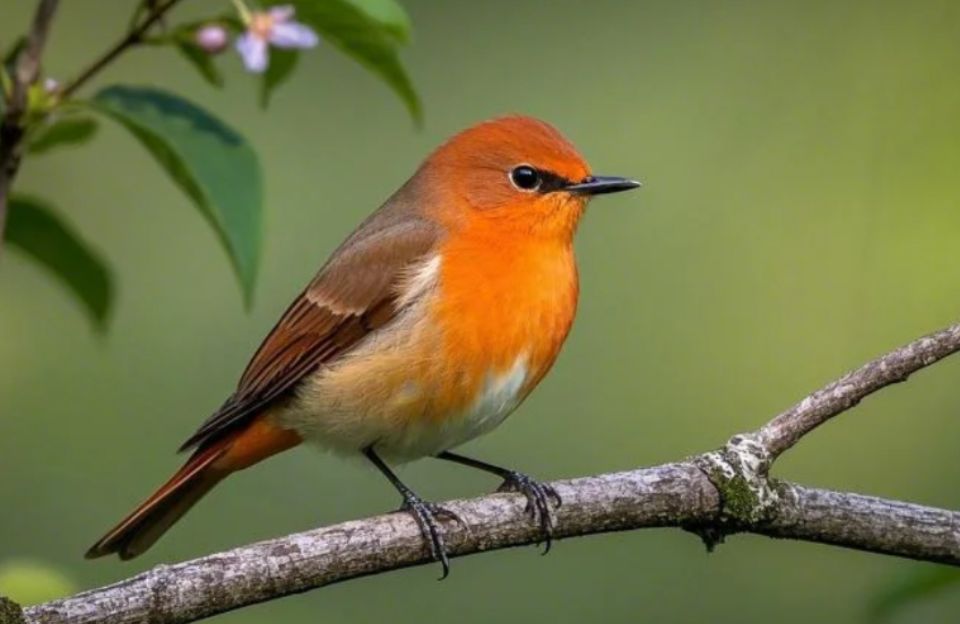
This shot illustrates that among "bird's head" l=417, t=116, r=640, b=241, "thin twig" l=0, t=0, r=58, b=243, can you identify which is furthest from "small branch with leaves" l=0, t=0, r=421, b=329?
"bird's head" l=417, t=116, r=640, b=241

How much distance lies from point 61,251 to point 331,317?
126cm

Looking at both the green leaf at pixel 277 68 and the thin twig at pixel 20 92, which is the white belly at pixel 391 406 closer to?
the green leaf at pixel 277 68

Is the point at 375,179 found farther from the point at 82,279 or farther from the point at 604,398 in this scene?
the point at 82,279

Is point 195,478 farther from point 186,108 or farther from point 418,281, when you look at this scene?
point 186,108

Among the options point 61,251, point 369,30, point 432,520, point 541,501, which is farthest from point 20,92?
point 541,501

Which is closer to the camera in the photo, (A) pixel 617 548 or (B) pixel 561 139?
(B) pixel 561 139

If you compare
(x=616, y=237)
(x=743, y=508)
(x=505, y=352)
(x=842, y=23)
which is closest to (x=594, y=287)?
(x=616, y=237)

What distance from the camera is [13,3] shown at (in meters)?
8.14

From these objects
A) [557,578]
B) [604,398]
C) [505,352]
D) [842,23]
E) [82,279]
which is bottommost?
[557,578]

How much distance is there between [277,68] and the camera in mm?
4113

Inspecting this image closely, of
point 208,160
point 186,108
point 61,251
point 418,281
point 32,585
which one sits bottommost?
point 32,585

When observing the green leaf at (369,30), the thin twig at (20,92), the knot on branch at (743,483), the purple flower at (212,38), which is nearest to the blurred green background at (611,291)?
the knot on branch at (743,483)

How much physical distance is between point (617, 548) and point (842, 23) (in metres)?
2.79

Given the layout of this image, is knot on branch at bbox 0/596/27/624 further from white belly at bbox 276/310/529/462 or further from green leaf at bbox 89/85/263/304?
white belly at bbox 276/310/529/462
